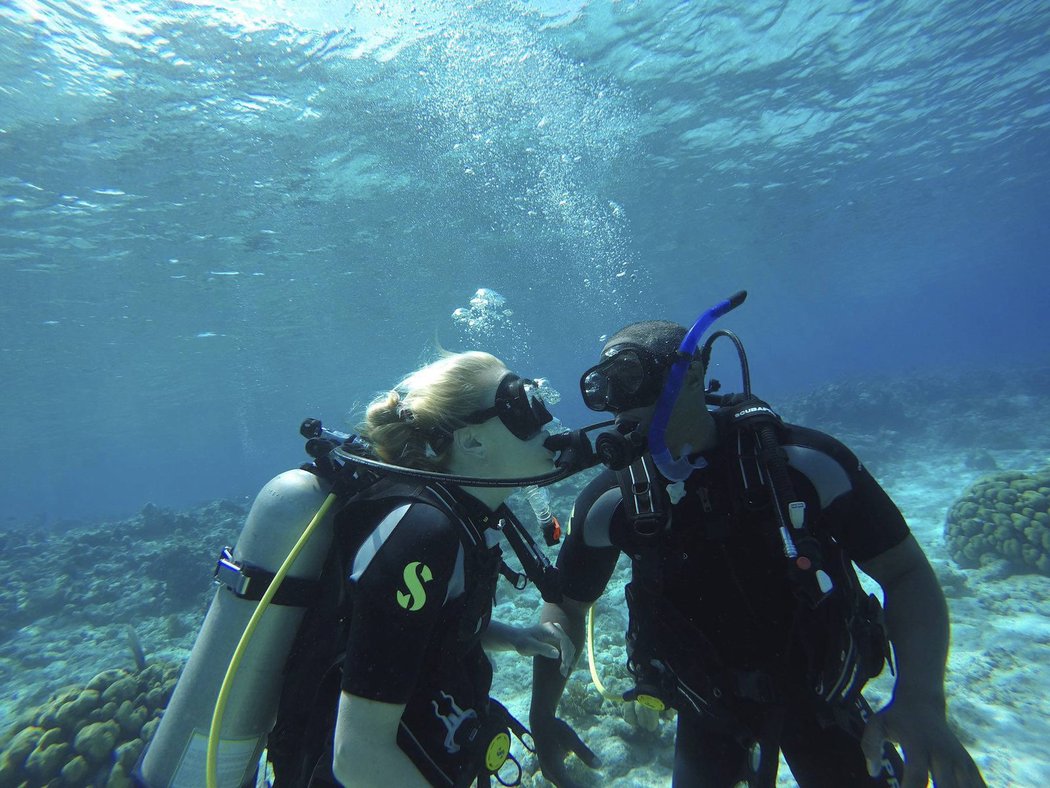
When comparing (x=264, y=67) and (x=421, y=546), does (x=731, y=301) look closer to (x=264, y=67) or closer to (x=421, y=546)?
(x=421, y=546)

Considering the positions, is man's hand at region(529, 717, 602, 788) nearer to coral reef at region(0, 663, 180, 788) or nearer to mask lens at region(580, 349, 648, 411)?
mask lens at region(580, 349, 648, 411)

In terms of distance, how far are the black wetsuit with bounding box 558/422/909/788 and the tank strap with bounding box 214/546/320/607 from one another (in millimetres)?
1513

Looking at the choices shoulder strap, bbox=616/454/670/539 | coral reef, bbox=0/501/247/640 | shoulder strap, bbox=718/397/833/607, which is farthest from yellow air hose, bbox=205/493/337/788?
coral reef, bbox=0/501/247/640

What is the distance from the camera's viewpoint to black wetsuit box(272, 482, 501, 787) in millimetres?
1520

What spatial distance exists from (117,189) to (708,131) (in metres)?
18.7

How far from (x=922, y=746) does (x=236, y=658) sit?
8.32 ft

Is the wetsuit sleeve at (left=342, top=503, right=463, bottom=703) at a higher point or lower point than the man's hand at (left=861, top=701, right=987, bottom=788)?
higher

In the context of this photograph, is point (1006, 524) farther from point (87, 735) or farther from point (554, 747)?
point (87, 735)

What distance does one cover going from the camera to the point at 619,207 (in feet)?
72.0

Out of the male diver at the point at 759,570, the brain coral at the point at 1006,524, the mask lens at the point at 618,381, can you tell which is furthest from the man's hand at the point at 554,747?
the brain coral at the point at 1006,524

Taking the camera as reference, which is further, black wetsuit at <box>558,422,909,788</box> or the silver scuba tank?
black wetsuit at <box>558,422,909,788</box>

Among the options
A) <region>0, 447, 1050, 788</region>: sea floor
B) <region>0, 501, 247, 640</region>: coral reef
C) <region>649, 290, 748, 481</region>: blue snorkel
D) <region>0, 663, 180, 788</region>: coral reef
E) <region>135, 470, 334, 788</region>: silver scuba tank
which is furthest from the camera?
<region>0, 501, 247, 640</region>: coral reef

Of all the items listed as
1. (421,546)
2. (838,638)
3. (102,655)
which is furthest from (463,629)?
(102,655)

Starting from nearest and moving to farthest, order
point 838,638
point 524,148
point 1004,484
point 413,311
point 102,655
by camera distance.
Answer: point 838,638 → point 1004,484 → point 102,655 → point 524,148 → point 413,311
